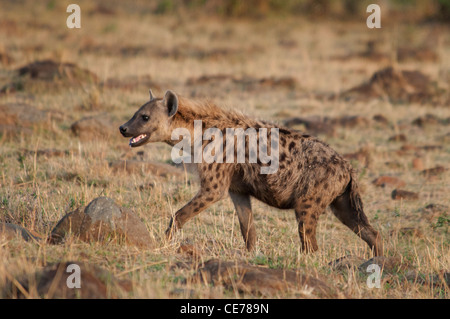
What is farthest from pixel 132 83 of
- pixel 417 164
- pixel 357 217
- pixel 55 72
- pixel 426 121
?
pixel 357 217

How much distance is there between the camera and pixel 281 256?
5.75m

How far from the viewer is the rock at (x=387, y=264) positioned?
18.4 feet

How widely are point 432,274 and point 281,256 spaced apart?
4.10ft

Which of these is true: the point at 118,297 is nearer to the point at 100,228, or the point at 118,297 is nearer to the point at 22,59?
the point at 100,228

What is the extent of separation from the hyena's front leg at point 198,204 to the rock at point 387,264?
4.59 ft

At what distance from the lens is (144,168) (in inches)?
339

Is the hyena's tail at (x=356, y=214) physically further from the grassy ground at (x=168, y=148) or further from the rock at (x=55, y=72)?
the rock at (x=55, y=72)

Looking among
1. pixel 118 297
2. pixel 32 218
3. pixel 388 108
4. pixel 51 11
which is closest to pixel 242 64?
pixel 388 108

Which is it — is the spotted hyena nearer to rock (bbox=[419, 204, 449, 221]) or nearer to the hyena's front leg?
the hyena's front leg

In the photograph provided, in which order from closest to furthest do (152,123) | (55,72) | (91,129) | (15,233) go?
→ (15,233) < (152,123) < (91,129) < (55,72)

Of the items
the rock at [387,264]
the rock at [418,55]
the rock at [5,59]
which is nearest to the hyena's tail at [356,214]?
the rock at [387,264]

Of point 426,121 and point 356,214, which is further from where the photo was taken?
point 426,121

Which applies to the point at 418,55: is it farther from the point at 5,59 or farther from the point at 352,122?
the point at 5,59

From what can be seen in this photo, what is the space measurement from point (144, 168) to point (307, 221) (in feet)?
10.3
